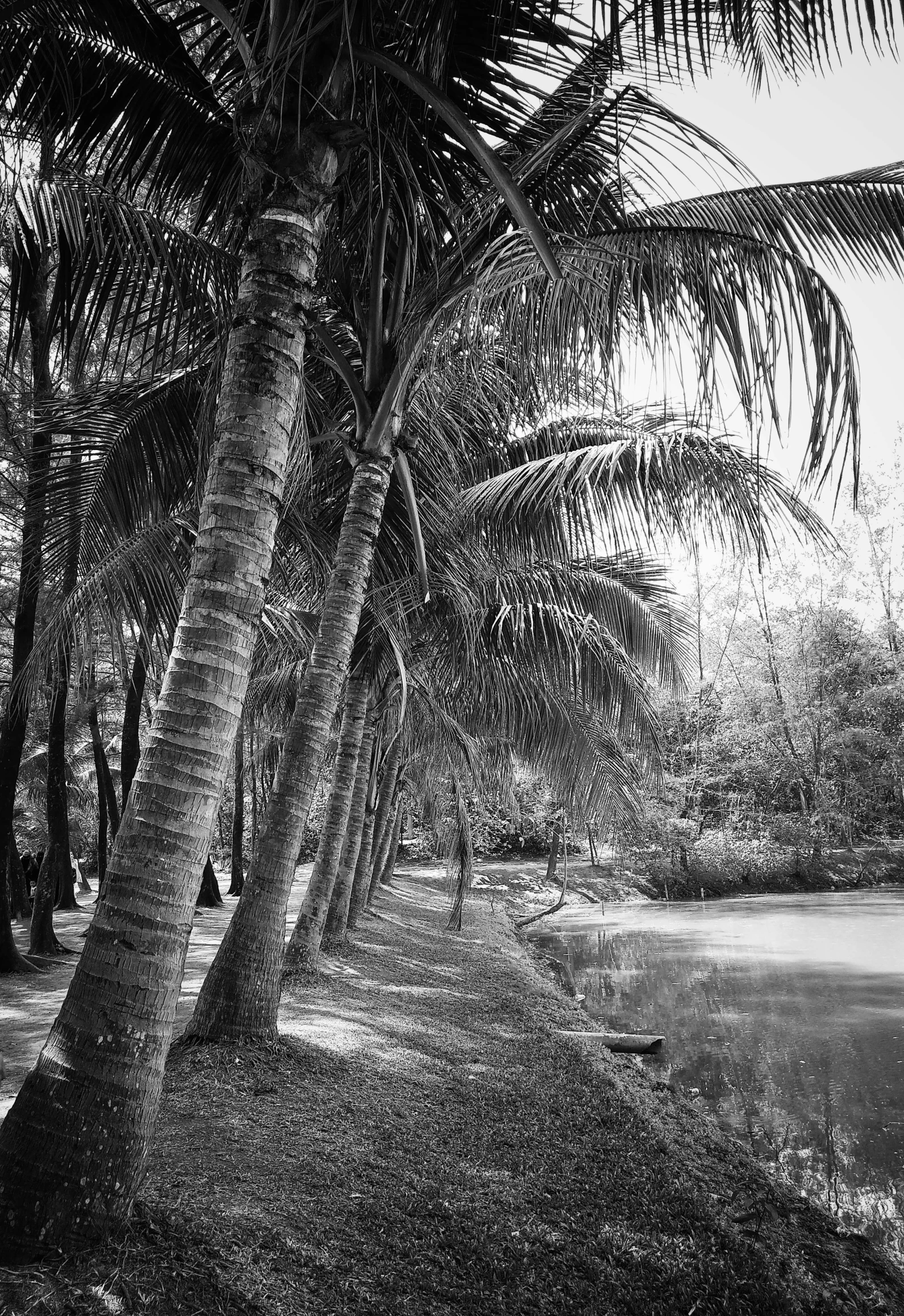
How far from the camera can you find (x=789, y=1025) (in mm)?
10914

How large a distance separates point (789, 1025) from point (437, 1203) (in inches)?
344

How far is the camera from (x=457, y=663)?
425 inches

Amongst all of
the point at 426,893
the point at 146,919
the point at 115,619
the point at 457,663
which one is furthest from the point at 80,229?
the point at 426,893

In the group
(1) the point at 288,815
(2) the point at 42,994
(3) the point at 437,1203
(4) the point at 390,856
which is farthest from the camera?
(4) the point at 390,856

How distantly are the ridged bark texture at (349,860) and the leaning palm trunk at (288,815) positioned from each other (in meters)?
4.52

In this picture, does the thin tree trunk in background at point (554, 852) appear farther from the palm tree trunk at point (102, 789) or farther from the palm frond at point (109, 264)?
the palm frond at point (109, 264)

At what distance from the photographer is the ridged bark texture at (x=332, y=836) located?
8.47 m

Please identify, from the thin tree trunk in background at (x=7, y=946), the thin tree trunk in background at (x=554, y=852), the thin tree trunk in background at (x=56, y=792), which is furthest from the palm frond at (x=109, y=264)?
the thin tree trunk in background at (x=554, y=852)

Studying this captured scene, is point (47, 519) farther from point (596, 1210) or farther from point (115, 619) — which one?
point (596, 1210)

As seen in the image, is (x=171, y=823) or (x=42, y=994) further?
(x=42, y=994)

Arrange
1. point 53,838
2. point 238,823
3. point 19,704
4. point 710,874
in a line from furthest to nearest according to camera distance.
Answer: point 710,874 → point 238,823 → point 53,838 → point 19,704

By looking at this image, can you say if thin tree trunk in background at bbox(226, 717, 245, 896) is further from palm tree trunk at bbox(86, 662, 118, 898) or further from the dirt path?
the dirt path

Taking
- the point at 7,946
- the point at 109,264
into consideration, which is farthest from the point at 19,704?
the point at 109,264

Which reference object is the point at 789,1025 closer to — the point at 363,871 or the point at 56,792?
the point at 363,871
